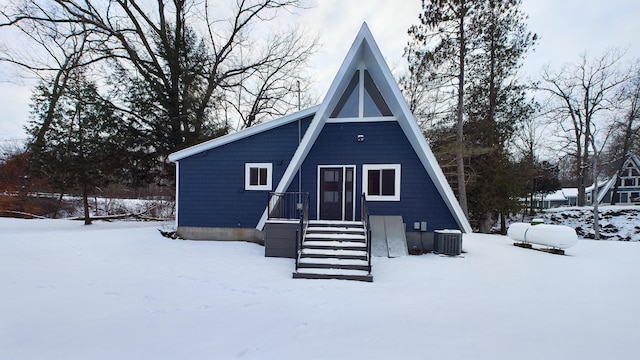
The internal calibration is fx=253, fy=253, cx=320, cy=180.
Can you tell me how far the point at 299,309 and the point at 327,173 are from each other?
Result: 4888 millimetres

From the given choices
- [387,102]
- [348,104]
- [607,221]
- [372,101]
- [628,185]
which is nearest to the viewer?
[387,102]

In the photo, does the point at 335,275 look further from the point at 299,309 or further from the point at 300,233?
the point at 299,309

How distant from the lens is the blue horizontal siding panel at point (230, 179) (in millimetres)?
8367

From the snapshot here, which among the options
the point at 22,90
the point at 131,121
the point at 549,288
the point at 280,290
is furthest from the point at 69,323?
the point at 22,90

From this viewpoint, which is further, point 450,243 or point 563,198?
point 563,198

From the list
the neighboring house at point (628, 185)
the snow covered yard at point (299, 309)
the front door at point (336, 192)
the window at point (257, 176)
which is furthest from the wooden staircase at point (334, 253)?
the neighboring house at point (628, 185)

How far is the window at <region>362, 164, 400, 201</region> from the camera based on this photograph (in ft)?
25.4

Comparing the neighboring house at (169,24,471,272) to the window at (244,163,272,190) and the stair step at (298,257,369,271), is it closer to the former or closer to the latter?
the window at (244,163,272,190)

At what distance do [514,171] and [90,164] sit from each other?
24877 mm

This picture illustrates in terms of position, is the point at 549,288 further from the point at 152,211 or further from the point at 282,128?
the point at 152,211

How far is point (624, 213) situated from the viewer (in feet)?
58.7

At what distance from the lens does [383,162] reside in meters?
7.78

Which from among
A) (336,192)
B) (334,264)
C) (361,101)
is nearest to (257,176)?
(336,192)

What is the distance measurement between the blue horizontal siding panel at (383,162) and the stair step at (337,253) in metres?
2.17
